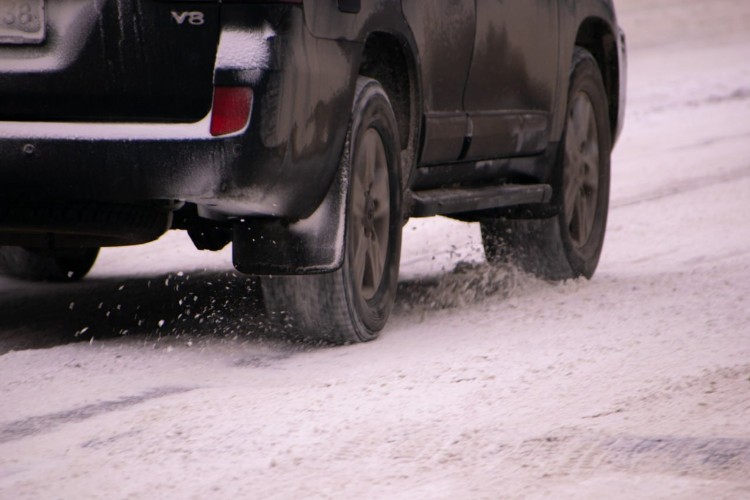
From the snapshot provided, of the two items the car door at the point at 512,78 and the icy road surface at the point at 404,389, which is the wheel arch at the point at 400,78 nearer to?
the car door at the point at 512,78

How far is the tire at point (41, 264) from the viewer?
→ 7562 mm

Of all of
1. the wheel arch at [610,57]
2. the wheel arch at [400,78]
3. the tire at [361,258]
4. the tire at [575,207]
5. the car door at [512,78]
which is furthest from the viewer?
the wheel arch at [610,57]

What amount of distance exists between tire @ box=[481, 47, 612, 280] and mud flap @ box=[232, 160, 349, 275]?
2307mm

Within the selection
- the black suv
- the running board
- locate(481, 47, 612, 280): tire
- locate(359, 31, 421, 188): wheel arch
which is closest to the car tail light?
the black suv

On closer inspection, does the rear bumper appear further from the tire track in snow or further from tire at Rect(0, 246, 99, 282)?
tire at Rect(0, 246, 99, 282)

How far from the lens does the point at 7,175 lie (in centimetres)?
485

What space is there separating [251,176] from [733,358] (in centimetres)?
164

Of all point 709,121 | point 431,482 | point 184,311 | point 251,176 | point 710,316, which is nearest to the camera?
point 431,482

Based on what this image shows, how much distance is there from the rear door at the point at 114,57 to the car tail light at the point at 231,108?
0.19 feet

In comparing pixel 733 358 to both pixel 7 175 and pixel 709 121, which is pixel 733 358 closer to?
pixel 7 175

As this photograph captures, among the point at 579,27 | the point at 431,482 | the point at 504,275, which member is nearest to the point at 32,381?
the point at 431,482

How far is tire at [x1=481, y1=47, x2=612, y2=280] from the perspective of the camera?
289 inches

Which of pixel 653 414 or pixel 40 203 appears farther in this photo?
pixel 40 203

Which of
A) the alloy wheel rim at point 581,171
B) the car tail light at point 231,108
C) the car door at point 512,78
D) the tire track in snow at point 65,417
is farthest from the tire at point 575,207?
the tire track in snow at point 65,417
